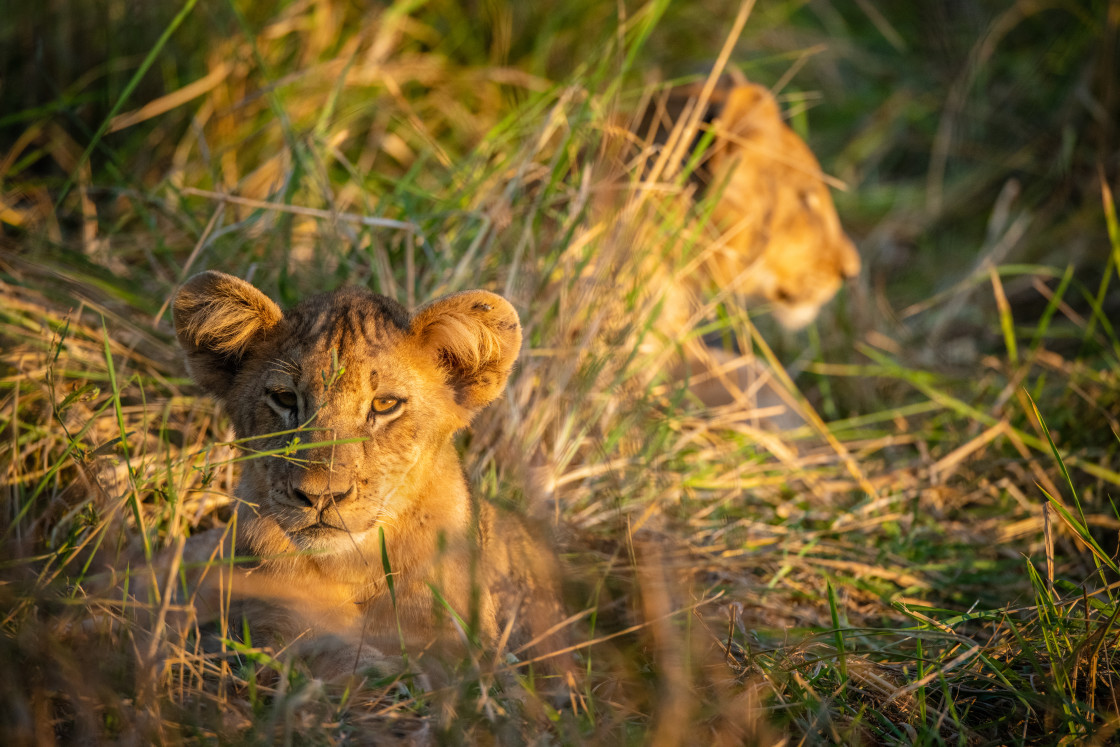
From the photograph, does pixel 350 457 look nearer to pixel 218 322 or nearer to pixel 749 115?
→ pixel 218 322

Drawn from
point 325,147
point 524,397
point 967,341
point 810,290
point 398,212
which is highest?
point 325,147

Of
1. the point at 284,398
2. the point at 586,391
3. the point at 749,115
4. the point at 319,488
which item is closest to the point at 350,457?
the point at 319,488

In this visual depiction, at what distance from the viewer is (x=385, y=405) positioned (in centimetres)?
298

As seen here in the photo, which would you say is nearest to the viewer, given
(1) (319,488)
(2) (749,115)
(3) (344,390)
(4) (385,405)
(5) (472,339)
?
(1) (319,488)

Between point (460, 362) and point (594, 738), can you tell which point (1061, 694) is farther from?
point (460, 362)

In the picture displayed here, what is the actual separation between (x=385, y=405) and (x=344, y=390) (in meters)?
0.16

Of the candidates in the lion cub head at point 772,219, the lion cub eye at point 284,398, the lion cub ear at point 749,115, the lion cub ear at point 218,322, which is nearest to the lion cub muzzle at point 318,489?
the lion cub eye at point 284,398

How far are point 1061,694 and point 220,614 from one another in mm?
2395

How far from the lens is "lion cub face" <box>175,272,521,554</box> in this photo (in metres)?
2.82

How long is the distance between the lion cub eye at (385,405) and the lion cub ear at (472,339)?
23cm

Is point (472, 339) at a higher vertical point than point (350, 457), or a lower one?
higher

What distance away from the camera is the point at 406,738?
252 cm

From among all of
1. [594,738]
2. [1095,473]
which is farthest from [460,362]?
[1095,473]

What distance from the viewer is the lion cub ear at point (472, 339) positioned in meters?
3.01
